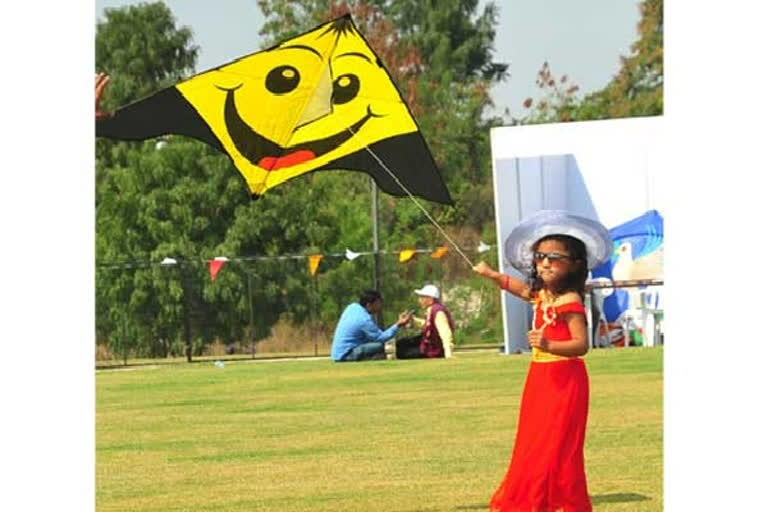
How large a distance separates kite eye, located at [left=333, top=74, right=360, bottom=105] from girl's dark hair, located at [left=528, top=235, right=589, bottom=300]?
4.96ft

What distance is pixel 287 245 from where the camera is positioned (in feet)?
83.4

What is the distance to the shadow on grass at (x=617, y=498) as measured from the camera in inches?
308

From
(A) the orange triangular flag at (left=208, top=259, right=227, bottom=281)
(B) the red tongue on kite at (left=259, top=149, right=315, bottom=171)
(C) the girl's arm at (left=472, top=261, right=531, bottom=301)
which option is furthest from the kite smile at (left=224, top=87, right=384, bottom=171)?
(A) the orange triangular flag at (left=208, top=259, right=227, bottom=281)

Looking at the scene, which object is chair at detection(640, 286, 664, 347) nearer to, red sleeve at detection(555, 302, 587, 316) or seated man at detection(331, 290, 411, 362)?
seated man at detection(331, 290, 411, 362)

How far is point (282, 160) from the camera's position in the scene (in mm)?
8922

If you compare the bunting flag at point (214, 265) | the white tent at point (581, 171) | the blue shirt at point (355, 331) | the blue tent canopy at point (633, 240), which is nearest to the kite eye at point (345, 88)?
the blue shirt at point (355, 331)

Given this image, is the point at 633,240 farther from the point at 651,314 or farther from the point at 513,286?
the point at 513,286

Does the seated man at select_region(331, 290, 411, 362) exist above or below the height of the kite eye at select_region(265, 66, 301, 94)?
below

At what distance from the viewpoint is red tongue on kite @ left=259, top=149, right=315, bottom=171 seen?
8742 millimetres

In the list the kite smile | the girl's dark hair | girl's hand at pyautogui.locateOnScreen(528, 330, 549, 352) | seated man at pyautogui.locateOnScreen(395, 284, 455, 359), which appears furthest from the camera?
seated man at pyautogui.locateOnScreen(395, 284, 455, 359)

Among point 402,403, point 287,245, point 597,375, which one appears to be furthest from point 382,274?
point 402,403

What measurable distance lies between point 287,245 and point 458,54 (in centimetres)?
1130
